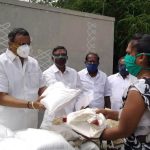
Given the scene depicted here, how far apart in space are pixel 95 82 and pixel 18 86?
258 centimetres

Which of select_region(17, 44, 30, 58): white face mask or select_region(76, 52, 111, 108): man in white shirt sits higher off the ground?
select_region(17, 44, 30, 58): white face mask

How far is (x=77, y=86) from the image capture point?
500 cm

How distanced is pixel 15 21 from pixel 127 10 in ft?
22.6

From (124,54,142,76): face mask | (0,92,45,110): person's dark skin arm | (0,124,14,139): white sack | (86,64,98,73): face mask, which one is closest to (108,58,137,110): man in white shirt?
(86,64,98,73): face mask

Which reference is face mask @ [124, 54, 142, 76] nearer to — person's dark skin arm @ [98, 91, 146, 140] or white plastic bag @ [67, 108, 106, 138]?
person's dark skin arm @ [98, 91, 146, 140]

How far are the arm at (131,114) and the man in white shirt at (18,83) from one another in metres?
1.04

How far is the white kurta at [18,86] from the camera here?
9.95 ft

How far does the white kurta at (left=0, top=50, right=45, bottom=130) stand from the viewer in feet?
9.95

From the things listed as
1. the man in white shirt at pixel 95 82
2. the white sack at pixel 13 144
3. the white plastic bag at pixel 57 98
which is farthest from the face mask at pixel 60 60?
the white sack at pixel 13 144

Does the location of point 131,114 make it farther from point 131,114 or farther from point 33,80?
point 33,80

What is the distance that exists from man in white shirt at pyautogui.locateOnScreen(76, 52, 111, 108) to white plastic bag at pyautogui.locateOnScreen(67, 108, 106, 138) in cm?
310

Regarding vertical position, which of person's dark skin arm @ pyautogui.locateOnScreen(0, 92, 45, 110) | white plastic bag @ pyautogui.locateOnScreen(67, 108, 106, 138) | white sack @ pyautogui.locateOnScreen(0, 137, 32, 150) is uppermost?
person's dark skin arm @ pyautogui.locateOnScreen(0, 92, 45, 110)

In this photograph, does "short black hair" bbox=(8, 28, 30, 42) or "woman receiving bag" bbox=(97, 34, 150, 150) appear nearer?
"woman receiving bag" bbox=(97, 34, 150, 150)

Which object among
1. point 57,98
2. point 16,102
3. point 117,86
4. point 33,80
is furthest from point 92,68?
point 57,98
